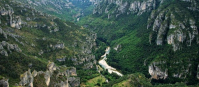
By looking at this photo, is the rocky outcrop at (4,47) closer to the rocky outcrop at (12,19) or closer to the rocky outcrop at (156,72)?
the rocky outcrop at (12,19)

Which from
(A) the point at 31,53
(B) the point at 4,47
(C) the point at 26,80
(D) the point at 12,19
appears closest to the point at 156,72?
(A) the point at 31,53

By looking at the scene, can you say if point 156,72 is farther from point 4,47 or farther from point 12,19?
point 12,19

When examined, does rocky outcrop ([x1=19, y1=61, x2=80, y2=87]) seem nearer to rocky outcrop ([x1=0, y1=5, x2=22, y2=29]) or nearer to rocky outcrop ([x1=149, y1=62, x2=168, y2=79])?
rocky outcrop ([x1=149, y1=62, x2=168, y2=79])

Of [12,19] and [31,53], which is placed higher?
[12,19]

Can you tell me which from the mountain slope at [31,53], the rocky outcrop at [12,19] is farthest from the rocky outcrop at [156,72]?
the rocky outcrop at [12,19]

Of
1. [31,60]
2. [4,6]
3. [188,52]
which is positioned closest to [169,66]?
[188,52]

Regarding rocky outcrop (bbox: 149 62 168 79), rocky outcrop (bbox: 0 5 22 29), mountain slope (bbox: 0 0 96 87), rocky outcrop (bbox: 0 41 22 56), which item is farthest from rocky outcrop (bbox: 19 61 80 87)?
rocky outcrop (bbox: 0 5 22 29)

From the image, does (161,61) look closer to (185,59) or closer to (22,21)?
(185,59)

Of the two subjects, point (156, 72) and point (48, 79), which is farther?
point (156, 72)
